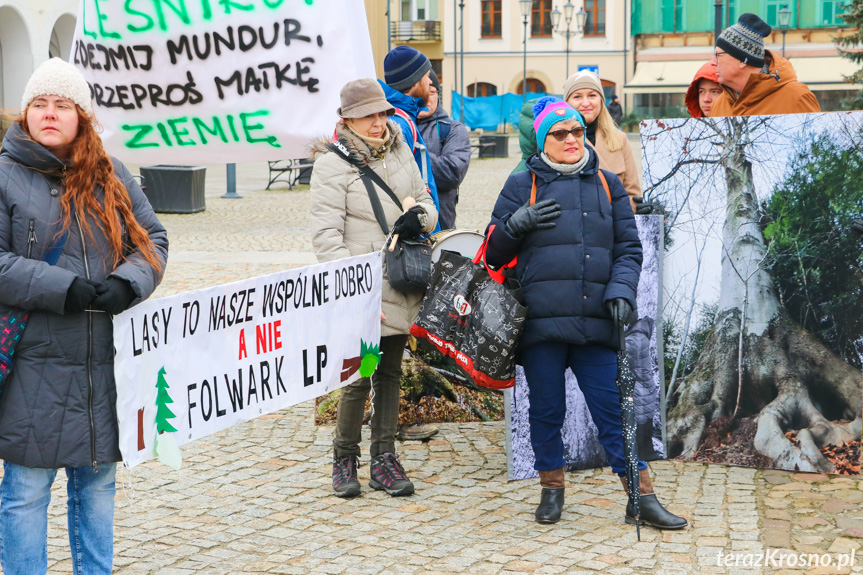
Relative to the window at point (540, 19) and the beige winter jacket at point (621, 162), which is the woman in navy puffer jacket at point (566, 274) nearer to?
the beige winter jacket at point (621, 162)

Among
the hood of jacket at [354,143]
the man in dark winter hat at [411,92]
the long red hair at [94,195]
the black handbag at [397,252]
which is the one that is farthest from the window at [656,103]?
the long red hair at [94,195]

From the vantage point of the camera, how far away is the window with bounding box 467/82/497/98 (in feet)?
201

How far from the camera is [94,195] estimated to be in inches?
130

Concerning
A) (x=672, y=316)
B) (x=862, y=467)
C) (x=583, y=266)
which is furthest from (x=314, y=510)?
(x=862, y=467)

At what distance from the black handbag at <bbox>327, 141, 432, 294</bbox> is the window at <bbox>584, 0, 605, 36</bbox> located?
185ft

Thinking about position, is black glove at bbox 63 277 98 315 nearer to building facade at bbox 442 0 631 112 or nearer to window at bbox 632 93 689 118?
window at bbox 632 93 689 118

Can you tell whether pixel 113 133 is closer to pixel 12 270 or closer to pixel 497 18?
pixel 12 270

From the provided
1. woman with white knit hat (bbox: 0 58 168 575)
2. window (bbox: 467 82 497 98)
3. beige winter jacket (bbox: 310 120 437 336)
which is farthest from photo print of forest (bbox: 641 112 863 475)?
window (bbox: 467 82 497 98)

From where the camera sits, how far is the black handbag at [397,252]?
15.5 feet

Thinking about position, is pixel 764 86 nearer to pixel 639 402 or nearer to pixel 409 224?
pixel 639 402

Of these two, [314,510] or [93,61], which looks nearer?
[314,510]

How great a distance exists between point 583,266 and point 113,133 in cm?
266

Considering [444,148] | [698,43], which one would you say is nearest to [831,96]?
[698,43]

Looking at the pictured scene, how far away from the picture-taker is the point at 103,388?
10.8 ft
